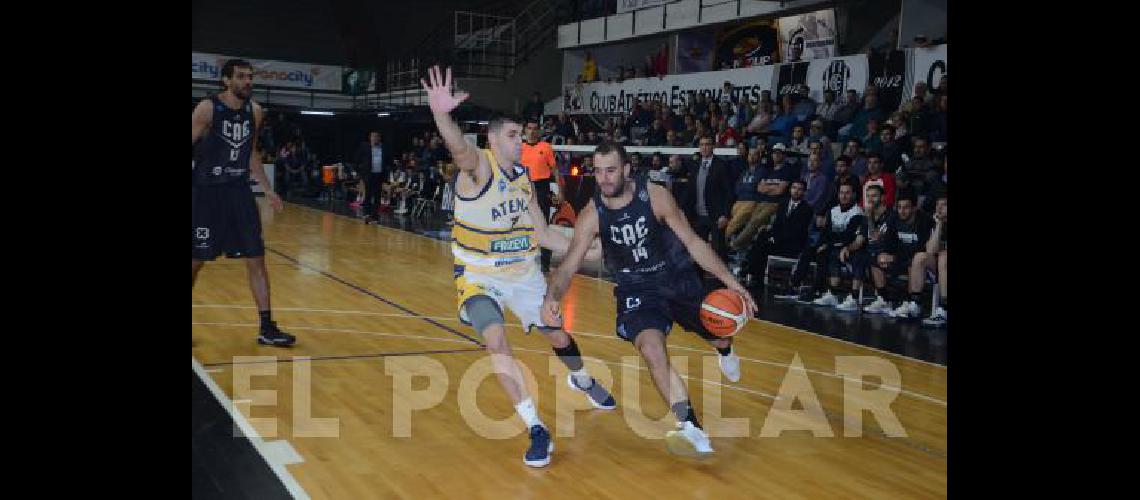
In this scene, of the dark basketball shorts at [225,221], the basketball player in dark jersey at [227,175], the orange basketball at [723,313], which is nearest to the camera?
the orange basketball at [723,313]

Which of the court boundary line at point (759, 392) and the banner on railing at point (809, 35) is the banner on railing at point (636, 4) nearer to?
the banner on railing at point (809, 35)

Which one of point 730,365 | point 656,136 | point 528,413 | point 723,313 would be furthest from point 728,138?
point 528,413

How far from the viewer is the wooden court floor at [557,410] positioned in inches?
170

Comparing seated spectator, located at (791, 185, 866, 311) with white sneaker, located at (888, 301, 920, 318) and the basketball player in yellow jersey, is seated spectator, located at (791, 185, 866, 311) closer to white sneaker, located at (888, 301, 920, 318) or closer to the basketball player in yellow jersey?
white sneaker, located at (888, 301, 920, 318)

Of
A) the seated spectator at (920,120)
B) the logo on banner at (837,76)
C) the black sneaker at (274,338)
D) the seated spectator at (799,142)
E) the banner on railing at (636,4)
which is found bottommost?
the black sneaker at (274,338)

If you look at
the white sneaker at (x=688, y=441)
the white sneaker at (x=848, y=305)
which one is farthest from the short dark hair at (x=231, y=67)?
the white sneaker at (x=848, y=305)

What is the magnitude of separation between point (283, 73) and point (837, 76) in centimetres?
1860

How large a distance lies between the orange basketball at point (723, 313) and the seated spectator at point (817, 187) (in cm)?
531
